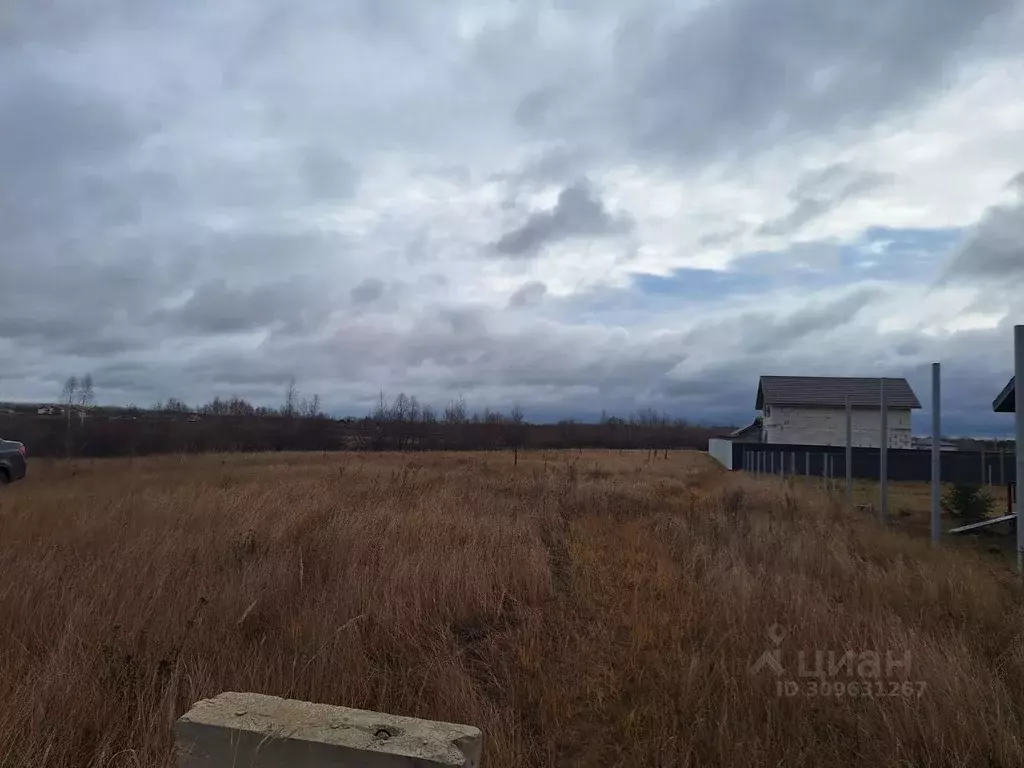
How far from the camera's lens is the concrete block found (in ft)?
6.72

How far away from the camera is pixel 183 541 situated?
22.9ft

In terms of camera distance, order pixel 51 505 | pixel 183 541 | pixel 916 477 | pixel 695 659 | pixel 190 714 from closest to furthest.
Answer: pixel 190 714, pixel 695 659, pixel 183 541, pixel 51 505, pixel 916 477

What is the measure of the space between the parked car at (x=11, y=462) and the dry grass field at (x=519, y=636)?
25.9 ft

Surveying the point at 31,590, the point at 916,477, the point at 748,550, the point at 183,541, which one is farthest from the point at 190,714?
the point at 916,477

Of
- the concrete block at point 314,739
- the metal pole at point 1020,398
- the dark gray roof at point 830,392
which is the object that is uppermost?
the dark gray roof at point 830,392

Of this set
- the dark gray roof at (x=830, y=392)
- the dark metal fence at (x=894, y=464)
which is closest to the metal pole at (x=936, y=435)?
the dark metal fence at (x=894, y=464)

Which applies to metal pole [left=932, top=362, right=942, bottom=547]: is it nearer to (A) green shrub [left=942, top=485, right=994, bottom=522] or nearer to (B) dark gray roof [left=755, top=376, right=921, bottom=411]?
(A) green shrub [left=942, top=485, right=994, bottom=522]

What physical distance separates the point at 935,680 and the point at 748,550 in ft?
12.6

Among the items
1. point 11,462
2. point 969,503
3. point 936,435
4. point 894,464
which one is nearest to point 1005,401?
point 969,503

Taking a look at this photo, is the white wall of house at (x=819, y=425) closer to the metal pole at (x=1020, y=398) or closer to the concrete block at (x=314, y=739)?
the metal pole at (x=1020, y=398)

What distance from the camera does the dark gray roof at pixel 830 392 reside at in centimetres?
4069

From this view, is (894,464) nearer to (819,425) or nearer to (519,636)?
(819,425)

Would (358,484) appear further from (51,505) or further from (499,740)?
(499,740)

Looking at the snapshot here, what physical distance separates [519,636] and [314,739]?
2971 millimetres
